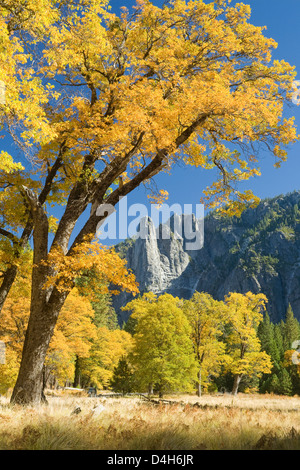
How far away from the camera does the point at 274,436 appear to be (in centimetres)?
477

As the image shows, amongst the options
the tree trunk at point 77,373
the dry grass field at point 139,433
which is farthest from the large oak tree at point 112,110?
the tree trunk at point 77,373

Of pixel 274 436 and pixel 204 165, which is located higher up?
pixel 204 165

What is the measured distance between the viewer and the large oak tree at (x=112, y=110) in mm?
7879

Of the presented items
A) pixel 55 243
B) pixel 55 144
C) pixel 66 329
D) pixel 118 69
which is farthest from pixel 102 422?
pixel 66 329

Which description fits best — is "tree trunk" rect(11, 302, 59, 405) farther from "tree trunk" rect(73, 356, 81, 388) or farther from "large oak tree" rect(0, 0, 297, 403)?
"tree trunk" rect(73, 356, 81, 388)

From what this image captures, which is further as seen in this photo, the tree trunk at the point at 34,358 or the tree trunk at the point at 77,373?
the tree trunk at the point at 77,373

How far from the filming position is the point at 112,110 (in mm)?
10000

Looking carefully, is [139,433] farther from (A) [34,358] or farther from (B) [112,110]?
(B) [112,110]

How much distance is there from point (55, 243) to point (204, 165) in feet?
19.1

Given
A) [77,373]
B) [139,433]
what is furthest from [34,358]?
[77,373]

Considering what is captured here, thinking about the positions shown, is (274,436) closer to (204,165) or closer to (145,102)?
(145,102)

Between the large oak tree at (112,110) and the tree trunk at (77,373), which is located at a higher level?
the large oak tree at (112,110)

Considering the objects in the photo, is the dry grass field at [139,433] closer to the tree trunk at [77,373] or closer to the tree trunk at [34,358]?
the tree trunk at [34,358]

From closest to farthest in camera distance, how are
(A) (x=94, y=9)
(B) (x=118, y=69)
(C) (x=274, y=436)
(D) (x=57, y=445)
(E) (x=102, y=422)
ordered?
1. (D) (x=57, y=445)
2. (C) (x=274, y=436)
3. (E) (x=102, y=422)
4. (A) (x=94, y=9)
5. (B) (x=118, y=69)
